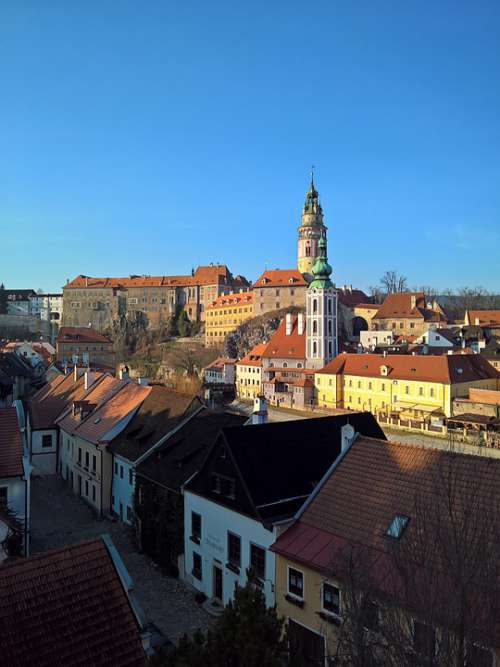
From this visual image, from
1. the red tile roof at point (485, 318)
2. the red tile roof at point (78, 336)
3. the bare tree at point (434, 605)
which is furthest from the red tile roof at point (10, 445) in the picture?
the red tile roof at point (485, 318)

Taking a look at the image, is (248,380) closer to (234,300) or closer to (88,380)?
(234,300)

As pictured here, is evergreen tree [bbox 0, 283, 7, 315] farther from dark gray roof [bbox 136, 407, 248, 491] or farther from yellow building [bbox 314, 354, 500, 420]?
dark gray roof [bbox 136, 407, 248, 491]

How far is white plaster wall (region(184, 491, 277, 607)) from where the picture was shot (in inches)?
603

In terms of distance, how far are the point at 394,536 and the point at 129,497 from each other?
50.0 feet

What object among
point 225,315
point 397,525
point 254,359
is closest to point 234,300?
point 225,315

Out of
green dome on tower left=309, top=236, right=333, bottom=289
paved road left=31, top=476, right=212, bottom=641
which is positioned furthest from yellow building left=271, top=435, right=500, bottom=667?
green dome on tower left=309, top=236, right=333, bottom=289

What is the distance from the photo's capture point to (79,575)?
916 cm

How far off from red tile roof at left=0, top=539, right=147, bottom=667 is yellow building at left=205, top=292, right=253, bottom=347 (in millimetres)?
101408

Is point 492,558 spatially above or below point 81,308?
below

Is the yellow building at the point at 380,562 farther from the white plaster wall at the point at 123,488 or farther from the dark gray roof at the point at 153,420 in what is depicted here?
the white plaster wall at the point at 123,488

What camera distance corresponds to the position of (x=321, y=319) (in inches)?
3076

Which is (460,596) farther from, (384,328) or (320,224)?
(320,224)

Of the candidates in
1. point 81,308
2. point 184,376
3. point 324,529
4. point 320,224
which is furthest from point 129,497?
point 81,308

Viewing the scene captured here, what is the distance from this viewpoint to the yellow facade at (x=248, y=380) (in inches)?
3135
